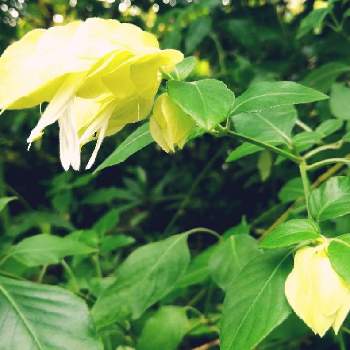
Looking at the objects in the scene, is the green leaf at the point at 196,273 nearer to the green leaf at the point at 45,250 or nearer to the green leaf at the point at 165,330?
the green leaf at the point at 165,330

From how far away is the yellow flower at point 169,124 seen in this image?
2.16 feet

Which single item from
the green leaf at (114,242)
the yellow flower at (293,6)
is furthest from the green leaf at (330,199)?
the yellow flower at (293,6)

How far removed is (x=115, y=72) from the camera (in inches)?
23.2

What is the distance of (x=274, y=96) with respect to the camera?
0.71 meters

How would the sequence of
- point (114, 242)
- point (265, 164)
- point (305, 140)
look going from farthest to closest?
point (265, 164) → point (114, 242) → point (305, 140)

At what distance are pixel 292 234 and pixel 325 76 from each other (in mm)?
941

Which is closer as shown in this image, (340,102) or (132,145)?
(132,145)

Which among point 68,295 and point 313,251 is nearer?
point 313,251

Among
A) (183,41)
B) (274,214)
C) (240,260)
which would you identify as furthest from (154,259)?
(183,41)

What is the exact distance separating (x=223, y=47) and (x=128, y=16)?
0.41 meters

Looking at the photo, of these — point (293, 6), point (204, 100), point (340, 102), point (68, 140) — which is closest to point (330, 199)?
point (204, 100)

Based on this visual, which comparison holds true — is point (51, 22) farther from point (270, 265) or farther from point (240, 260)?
point (270, 265)

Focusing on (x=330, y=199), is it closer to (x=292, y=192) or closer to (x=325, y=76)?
(x=292, y=192)

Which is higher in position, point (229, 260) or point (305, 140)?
point (305, 140)
